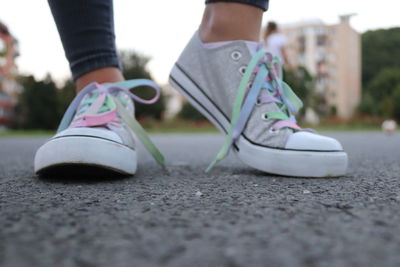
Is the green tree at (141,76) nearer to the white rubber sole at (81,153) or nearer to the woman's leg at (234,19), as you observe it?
the woman's leg at (234,19)

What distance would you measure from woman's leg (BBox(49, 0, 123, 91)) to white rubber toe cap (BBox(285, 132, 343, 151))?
0.64 m

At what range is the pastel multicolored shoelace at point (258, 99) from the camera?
3.79 ft

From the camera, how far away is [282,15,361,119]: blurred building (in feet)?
128

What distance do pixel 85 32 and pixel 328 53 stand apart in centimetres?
4152

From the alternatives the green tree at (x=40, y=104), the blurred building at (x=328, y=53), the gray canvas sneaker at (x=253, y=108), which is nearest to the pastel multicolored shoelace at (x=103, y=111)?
the gray canvas sneaker at (x=253, y=108)

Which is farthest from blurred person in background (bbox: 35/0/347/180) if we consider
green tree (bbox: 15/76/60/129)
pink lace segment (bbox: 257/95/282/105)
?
green tree (bbox: 15/76/60/129)

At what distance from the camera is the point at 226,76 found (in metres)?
1.21

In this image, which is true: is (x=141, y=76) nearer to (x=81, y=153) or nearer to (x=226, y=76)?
(x=226, y=76)

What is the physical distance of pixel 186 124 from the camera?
14375 mm

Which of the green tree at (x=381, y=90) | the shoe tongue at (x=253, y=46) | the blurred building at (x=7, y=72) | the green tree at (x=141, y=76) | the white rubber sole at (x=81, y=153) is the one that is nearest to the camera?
the white rubber sole at (x=81, y=153)

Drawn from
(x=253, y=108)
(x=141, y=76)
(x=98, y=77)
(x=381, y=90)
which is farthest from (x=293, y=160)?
(x=381, y=90)

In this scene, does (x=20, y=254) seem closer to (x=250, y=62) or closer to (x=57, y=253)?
(x=57, y=253)

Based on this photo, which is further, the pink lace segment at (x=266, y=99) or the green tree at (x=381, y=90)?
the green tree at (x=381, y=90)

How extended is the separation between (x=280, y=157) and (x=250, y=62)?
31 cm
